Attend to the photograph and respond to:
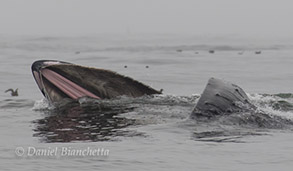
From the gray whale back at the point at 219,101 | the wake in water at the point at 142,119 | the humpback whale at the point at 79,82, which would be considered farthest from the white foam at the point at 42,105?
the gray whale back at the point at 219,101

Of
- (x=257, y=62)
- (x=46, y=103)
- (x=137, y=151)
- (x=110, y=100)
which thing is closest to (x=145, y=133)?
(x=137, y=151)

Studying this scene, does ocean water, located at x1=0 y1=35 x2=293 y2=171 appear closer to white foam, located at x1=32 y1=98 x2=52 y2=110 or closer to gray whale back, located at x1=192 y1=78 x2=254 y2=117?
white foam, located at x1=32 y1=98 x2=52 y2=110

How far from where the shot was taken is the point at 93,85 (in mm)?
13359

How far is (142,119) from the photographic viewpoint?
12.4 m

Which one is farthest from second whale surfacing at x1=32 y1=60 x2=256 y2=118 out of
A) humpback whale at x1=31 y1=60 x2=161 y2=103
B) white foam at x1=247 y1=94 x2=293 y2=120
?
white foam at x1=247 y1=94 x2=293 y2=120

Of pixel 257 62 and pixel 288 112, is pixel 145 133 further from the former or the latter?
pixel 257 62

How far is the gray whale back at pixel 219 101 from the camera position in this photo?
1185cm

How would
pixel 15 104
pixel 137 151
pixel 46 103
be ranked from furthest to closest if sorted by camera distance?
pixel 15 104 < pixel 46 103 < pixel 137 151

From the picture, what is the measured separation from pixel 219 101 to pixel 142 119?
1.38 m

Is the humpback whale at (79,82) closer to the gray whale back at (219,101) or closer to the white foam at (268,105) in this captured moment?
the gray whale back at (219,101)

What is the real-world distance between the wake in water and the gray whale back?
0.48ft

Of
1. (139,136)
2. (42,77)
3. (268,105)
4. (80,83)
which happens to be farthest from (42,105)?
(268,105)

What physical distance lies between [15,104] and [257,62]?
15231 millimetres

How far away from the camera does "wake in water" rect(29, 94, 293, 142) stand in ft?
36.1
